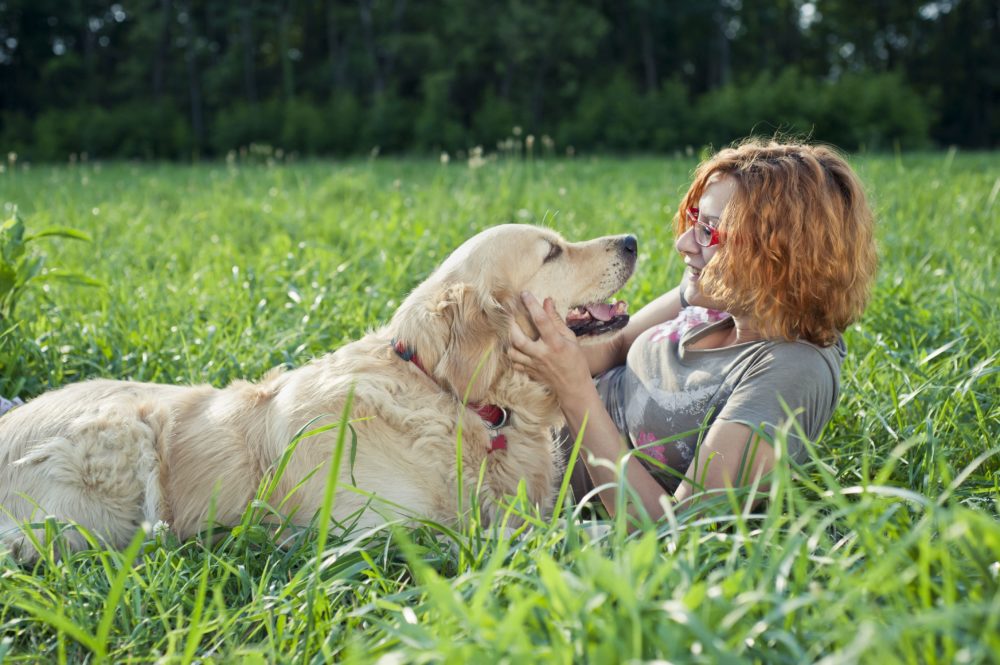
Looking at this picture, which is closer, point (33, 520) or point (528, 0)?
point (33, 520)

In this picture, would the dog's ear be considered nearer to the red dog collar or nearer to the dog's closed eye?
the red dog collar

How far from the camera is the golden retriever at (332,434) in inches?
92.8

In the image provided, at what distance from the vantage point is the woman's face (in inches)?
100

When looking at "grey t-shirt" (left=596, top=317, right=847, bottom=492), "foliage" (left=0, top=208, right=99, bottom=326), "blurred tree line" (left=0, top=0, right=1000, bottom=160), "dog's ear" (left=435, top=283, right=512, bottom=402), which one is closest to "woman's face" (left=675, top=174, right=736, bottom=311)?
"grey t-shirt" (left=596, top=317, right=847, bottom=492)

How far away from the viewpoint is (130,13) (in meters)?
30.0

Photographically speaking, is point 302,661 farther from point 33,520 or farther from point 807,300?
point 807,300

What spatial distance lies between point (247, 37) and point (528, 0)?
10418 mm

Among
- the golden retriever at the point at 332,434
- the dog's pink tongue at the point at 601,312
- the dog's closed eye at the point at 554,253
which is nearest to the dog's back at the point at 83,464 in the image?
the golden retriever at the point at 332,434

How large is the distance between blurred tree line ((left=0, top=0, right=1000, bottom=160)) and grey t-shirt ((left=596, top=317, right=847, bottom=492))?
2091 centimetres

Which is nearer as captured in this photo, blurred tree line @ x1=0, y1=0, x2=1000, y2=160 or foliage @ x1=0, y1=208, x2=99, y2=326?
foliage @ x1=0, y1=208, x2=99, y2=326

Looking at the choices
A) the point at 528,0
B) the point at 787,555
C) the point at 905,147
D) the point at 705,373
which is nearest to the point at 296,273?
the point at 705,373

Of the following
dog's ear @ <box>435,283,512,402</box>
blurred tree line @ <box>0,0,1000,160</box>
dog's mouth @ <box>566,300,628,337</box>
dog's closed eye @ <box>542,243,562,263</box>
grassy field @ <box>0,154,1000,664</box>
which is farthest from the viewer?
blurred tree line @ <box>0,0,1000,160</box>

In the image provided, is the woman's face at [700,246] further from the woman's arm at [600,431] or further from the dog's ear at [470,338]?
the dog's ear at [470,338]

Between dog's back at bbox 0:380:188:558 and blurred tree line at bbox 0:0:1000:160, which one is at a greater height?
blurred tree line at bbox 0:0:1000:160
